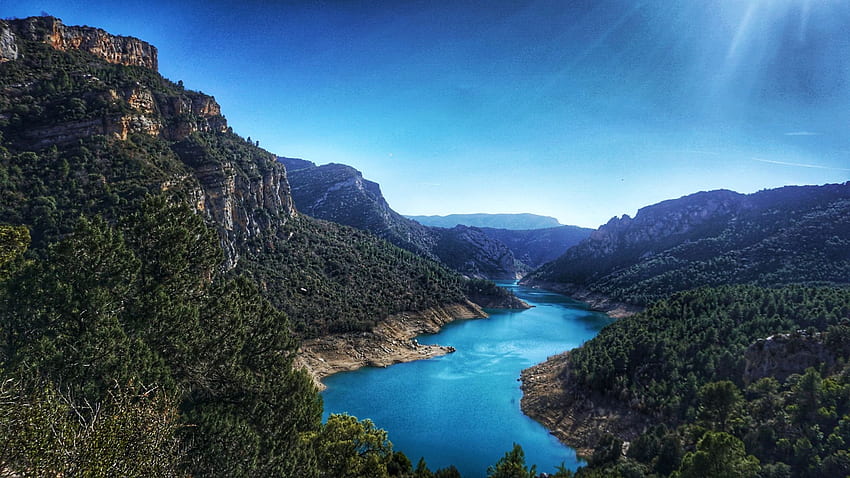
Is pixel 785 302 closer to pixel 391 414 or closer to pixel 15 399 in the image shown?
pixel 391 414

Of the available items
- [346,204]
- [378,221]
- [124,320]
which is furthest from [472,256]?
[124,320]

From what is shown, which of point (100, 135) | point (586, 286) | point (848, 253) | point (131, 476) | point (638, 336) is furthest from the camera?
point (586, 286)

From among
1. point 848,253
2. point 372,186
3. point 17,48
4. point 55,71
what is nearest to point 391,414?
point 55,71

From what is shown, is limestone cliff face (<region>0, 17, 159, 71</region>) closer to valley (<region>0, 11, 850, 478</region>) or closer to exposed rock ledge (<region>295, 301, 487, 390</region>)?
valley (<region>0, 11, 850, 478</region>)

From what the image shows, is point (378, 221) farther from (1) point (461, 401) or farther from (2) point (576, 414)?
(2) point (576, 414)

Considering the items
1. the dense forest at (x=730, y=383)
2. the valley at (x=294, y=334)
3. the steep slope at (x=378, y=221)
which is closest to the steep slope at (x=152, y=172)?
the valley at (x=294, y=334)

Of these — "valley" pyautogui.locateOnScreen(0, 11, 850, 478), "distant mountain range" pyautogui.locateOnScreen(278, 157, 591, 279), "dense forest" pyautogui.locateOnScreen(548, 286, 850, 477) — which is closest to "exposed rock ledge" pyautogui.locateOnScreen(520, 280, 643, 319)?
"valley" pyautogui.locateOnScreen(0, 11, 850, 478)
